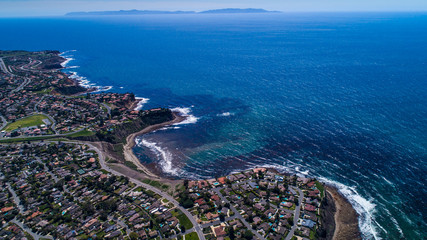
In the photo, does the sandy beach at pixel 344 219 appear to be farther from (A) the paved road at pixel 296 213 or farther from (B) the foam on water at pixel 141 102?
(B) the foam on water at pixel 141 102

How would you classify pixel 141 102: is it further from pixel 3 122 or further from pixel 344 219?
pixel 344 219

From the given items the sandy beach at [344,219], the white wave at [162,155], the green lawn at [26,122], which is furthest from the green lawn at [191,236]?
the green lawn at [26,122]

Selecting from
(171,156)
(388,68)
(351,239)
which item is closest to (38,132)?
(171,156)

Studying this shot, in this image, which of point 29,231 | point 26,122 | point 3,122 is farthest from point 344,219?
point 3,122

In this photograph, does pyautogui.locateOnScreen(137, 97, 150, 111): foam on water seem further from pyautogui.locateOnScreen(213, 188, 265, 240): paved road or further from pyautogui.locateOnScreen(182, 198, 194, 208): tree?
pyautogui.locateOnScreen(182, 198, 194, 208): tree

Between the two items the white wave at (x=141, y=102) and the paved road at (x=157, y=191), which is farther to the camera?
the white wave at (x=141, y=102)

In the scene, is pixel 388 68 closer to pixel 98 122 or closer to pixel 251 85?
pixel 251 85
